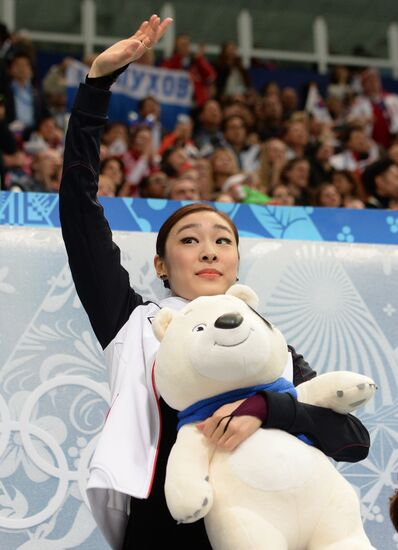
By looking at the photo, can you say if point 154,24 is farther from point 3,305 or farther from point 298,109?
point 298,109

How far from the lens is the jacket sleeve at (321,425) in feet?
5.26

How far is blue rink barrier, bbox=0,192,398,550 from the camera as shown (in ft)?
7.98

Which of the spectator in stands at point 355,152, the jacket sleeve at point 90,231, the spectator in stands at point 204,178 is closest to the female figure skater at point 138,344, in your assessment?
the jacket sleeve at point 90,231

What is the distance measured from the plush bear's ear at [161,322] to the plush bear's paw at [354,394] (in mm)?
330

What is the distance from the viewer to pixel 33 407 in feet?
8.23

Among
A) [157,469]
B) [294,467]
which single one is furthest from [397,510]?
[157,469]

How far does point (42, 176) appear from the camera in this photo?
452cm

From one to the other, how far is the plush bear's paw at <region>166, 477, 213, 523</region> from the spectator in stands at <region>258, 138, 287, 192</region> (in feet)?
12.9

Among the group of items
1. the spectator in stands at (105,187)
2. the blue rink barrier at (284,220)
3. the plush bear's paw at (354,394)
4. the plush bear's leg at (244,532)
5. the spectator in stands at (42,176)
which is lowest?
the plush bear's leg at (244,532)

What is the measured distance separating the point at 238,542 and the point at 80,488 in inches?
40.8

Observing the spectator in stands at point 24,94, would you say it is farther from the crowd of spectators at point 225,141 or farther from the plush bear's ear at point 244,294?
the plush bear's ear at point 244,294

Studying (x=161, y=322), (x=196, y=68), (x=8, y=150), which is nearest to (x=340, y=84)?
(x=196, y=68)

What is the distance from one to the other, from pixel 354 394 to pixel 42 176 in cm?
312

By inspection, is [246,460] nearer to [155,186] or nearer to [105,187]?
[105,187]
